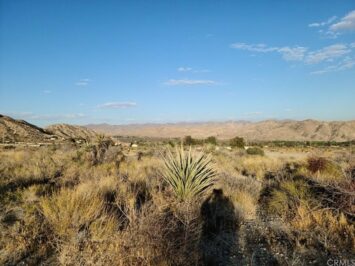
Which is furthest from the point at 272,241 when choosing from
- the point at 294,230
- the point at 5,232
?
the point at 5,232

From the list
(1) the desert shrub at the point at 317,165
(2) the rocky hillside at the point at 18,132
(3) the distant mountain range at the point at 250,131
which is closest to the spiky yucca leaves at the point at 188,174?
(1) the desert shrub at the point at 317,165

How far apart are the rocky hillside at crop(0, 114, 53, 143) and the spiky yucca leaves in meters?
38.5

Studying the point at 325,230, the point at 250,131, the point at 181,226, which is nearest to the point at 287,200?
the point at 325,230

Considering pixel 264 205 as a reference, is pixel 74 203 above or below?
above

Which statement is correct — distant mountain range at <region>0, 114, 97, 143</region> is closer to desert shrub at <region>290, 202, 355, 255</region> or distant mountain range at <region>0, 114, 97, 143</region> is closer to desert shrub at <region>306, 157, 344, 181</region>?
desert shrub at <region>306, 157, 344, 181</region>

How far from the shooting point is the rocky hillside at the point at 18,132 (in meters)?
43.8

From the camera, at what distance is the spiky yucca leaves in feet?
→ 30.2

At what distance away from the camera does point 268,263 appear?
5.46m

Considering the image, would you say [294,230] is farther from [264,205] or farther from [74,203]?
[74,203]

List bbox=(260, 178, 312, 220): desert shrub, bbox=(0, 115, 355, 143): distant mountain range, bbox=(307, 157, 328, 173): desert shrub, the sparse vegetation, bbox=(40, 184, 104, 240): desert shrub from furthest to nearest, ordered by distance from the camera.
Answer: bbox=(0, 115, 355, 143): distant mountain range
bbox=(307, 157, 328, 173): desert shrub
bbox=(260, 178, 312, 220): desert shrub
bbox=(40, 184, 104, 240): desert shrub
the sparse vegetation

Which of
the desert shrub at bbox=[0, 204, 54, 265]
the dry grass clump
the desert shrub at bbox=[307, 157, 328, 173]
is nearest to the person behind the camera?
the desert shrub at bbox=[0, 204, 54, 265]

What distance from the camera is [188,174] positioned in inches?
374

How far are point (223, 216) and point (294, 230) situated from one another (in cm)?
169

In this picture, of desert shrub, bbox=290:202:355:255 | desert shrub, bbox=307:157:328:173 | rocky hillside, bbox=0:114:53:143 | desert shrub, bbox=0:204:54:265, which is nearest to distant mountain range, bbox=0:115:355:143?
rocky hillside, bbox=0:114:53:143
